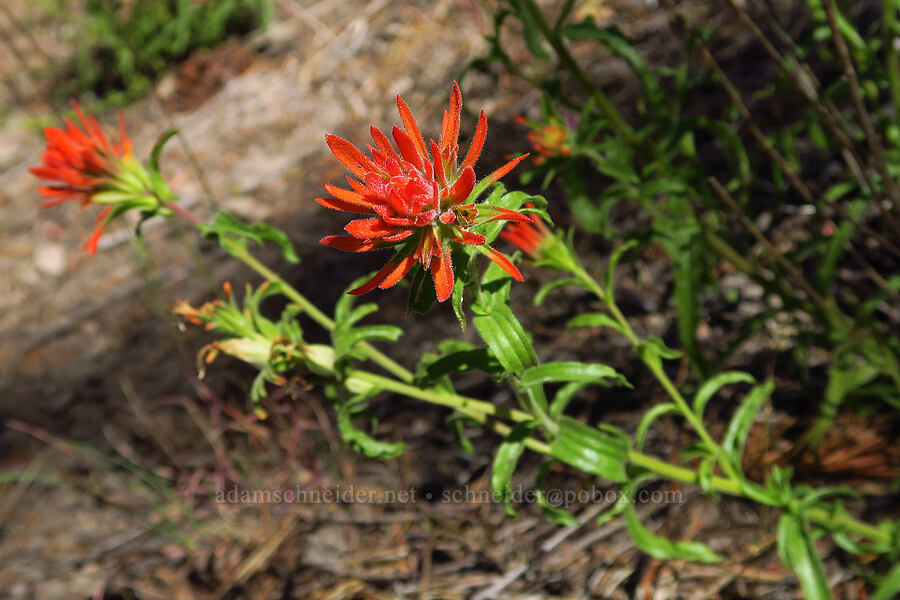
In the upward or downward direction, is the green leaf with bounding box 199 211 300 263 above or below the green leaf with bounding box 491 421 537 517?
above

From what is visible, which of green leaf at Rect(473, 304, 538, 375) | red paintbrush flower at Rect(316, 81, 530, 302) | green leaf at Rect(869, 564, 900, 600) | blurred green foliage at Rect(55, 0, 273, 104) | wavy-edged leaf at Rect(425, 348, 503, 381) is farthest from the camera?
blurred green foliage at Rect(55, 0, 273, 104)

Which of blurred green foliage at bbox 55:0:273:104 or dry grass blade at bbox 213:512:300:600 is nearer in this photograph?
dry grass blade at bbox 213:512:300:600

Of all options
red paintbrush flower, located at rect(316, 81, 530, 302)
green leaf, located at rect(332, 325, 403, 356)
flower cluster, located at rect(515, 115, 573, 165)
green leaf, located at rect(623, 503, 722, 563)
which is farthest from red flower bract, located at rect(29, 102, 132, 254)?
green leaf, located at rect(623, 503, 722, 563)

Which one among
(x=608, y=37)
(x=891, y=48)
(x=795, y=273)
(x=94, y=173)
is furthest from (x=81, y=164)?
(x=891, y=48)

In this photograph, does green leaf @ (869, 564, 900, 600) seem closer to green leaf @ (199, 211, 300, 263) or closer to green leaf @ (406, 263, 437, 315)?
green leaf @ (406, 263, 437, 315)

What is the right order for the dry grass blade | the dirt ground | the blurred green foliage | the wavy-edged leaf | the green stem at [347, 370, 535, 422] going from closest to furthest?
the wavy-edged leaf, the green stem at [347, 370, 535, 422], the dirt ground, the dry grass blade, the blurred green foliage

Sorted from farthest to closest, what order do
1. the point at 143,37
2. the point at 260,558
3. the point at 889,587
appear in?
the point at 143,37, the point at 260,558, the point at 889,587

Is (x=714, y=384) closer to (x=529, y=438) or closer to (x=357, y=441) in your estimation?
(x=529, y=438)
